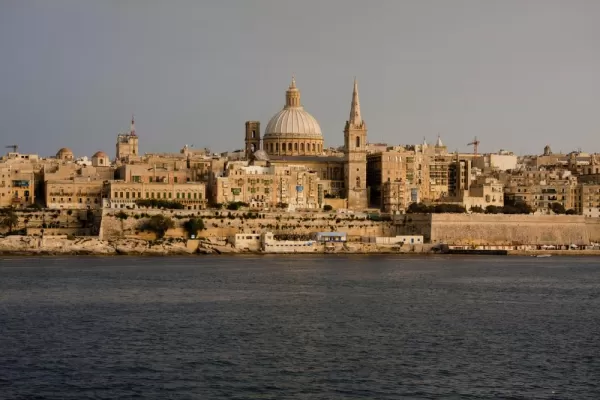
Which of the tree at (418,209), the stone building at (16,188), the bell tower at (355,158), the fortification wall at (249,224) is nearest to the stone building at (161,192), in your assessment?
the fortification wall at (249,224)

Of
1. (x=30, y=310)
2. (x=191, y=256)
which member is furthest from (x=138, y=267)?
(x=30, y=310)

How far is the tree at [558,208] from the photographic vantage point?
66.6 metres

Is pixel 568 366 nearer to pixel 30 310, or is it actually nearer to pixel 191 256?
pixel 30 310

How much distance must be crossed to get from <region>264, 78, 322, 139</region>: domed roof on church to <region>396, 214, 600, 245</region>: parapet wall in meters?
14.4

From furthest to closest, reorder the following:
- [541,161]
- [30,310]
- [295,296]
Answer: [541,161] < [295,296] < [30,310]

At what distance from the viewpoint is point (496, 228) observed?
197ft

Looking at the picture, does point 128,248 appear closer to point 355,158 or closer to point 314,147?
point 355,158

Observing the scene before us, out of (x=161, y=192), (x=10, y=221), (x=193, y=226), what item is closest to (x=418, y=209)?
(x=193, y=226)

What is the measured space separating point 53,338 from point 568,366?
9.70m

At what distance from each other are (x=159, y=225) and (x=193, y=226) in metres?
1.73

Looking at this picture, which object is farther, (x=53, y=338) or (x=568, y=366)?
(x=53, y=338)

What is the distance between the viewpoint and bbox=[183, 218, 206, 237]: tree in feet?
181

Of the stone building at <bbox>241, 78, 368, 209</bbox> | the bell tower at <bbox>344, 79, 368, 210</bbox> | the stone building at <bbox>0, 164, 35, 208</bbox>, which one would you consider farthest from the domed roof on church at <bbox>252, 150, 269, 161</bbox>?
the stone building at <bbox>0, 164, 35, 208</bbox>

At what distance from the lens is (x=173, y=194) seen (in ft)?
198
